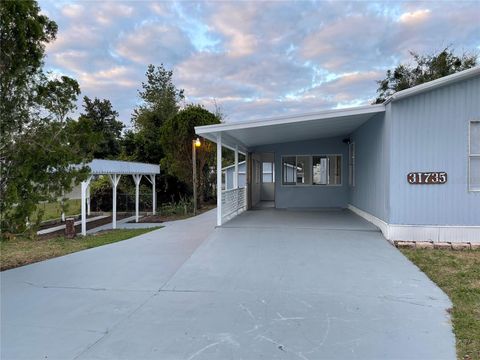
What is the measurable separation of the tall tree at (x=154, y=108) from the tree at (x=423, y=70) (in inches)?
640

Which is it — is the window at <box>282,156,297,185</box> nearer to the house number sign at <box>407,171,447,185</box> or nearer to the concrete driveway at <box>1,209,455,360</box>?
the house number sign at <box>407,171,447,185</box>

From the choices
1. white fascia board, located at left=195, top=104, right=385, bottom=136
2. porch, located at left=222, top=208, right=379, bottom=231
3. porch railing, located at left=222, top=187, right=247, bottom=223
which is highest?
white fascia board, located at left=195, top=104, right=385, bottom=136

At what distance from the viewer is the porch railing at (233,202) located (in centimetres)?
1025

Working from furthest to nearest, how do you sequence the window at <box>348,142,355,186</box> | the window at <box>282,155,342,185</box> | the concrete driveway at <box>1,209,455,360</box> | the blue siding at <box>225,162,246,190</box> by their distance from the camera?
1. the blue siding at <box>225,162,246,190</box>
2. the window at <box>282,155,342,185</box>
3. the window at <box>348,142,355,186</box>
4. the concrete driveway at <box>1,209,455,360</box>

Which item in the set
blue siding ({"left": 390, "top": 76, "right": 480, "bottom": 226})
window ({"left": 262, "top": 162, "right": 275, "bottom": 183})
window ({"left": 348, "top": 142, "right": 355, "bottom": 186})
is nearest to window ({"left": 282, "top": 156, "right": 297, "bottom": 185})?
window ({"left": 348, "top": 142, "right": 355, "bottom": 186})

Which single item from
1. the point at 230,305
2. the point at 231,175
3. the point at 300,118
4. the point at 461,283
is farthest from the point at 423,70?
the point at 230,305

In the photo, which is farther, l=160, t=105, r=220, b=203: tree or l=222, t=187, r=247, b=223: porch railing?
l=160, t=105, r=220, b=203: tree

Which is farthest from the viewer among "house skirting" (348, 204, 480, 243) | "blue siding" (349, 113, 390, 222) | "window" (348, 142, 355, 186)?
"window" (348, 142, 355, 186)

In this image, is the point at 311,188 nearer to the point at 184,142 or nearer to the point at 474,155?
the point at 184,142

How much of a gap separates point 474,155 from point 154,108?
967 inches

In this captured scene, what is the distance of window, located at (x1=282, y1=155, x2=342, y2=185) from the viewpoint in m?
13.8

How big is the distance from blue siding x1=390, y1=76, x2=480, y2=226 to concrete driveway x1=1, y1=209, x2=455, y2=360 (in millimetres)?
1219

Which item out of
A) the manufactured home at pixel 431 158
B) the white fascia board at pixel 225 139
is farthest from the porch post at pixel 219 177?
the manufactured home at pixel 431 158

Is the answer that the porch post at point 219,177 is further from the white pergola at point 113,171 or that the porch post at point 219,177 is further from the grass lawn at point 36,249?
the white pergola at point 113,171
